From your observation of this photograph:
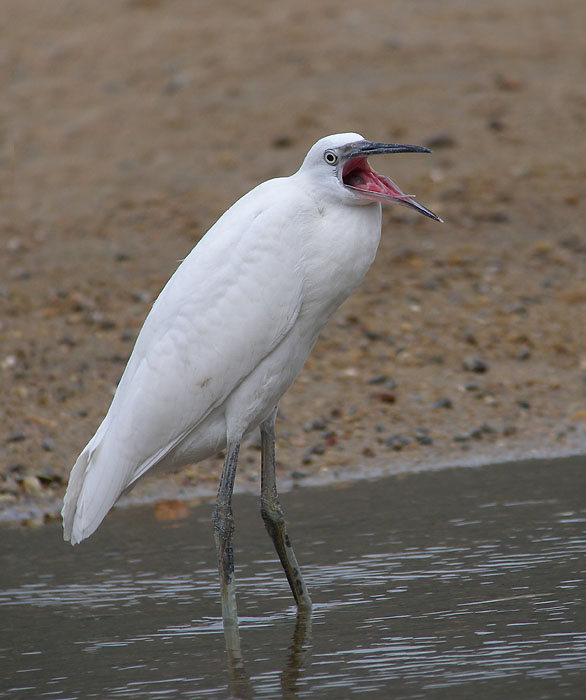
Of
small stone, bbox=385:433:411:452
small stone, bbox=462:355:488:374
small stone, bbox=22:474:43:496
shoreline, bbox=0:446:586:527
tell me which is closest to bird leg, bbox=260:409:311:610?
shoreline, bbox=0:446:586:527

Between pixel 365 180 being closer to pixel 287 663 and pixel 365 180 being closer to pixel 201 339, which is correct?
pixel 201 339

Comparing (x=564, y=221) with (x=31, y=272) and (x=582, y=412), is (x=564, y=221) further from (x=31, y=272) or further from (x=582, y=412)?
(x=31, y=272)

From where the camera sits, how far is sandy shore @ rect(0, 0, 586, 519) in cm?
838

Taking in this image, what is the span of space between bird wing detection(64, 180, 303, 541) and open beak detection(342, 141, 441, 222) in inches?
10.3

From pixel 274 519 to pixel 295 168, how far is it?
709 centimetres

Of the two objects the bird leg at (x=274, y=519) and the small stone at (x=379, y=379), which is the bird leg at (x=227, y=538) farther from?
the small stone at (x=379, y=379)

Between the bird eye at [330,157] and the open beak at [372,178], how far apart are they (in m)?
0.04

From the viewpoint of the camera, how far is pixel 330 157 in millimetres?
5230

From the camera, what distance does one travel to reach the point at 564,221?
11562mm

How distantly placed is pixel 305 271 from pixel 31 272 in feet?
19.9

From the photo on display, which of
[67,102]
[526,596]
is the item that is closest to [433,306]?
[526,596]

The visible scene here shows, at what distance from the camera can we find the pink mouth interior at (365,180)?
520 cm

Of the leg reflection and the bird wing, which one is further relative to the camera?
the bird wing

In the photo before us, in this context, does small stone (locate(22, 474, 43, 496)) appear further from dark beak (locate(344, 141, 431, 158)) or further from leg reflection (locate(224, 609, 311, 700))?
dark beak (locate(344, 141, 431, 158))
